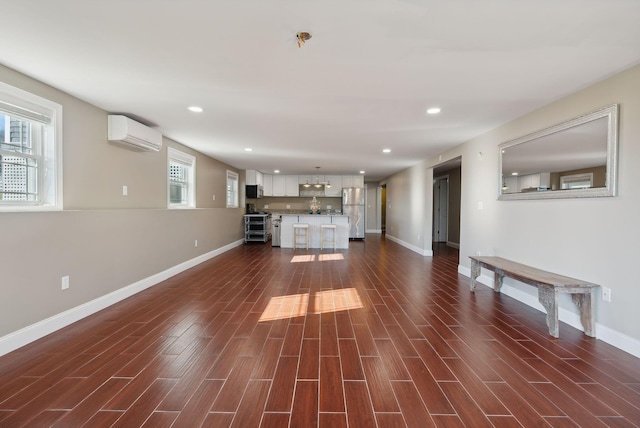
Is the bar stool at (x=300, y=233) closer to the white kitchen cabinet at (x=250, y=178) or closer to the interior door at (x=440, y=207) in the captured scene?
the white kitchen cabinet at (x=250, y=178)

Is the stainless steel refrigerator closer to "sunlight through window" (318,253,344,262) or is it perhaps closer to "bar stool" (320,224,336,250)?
"bar stool" (320,224,336,250)

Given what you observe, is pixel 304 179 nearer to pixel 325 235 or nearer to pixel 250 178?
pixel 250 178

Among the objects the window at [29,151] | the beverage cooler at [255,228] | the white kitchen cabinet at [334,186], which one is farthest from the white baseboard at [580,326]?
the white kitchen cabinet at [334,186]

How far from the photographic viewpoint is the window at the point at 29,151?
2.43 m

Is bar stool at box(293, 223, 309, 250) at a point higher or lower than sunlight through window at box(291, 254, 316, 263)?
higher

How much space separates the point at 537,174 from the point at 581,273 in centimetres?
118

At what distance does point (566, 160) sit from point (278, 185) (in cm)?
797

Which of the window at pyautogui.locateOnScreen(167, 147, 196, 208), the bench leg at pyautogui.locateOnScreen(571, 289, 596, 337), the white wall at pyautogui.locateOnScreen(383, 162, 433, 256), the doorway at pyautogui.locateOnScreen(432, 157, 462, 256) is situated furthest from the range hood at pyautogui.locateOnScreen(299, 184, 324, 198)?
the bench leg at pyautogui.locateOnScreen(571, 289, 596, 337)

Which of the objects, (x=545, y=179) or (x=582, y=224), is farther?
(x=545, y=179)

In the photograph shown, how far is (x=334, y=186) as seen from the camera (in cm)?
1003

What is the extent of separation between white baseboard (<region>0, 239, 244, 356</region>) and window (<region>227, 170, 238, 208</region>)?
147 inches

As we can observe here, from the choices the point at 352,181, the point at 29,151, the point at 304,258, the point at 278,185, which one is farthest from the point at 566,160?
the point at 278,185

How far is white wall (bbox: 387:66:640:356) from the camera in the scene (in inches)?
91.3

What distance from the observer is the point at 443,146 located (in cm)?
527
